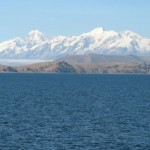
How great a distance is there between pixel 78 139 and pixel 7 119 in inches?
897

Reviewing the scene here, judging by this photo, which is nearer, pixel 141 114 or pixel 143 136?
pixel 143 136

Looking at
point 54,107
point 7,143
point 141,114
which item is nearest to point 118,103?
point 54,107

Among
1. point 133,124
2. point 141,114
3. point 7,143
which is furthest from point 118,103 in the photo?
point 7,143

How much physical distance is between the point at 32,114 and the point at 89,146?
1346 inches

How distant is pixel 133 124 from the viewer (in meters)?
91.9

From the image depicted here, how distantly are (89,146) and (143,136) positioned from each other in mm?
10151

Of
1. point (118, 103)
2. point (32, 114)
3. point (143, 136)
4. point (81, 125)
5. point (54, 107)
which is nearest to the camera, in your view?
point (143, 136)

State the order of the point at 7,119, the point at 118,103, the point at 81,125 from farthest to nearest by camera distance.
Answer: the point at 118,103 → the point at 7,119 → the point at 81,125

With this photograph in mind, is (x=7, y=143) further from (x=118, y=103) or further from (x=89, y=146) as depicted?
(x=118, y=103)

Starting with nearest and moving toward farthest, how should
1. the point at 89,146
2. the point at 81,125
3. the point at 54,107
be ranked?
the point at 89,146, the point at 81,125, the point at 54,107

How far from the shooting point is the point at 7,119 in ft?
316

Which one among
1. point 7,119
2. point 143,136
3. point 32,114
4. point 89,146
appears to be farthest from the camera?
point 32,114

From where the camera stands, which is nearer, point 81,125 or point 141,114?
point 81,125

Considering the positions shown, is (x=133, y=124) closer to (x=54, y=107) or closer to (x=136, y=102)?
(x=54, y=107)
